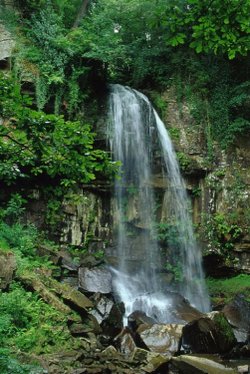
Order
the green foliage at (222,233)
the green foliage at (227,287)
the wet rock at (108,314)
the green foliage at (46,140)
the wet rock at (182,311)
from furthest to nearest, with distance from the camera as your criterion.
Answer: the green foliage at (222,233) < the green foliage at (227,287) < the wet rock at (182,311) < the wet rock at (108,314) < the green foliage at (46,140)

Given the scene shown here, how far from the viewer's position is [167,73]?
14789 mm

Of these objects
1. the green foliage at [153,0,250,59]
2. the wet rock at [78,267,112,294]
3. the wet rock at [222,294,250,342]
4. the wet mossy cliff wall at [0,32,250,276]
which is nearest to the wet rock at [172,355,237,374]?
the wet rock at [222,294,250,342]

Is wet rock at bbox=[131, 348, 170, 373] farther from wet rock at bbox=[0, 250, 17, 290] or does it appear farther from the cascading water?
the cascading water

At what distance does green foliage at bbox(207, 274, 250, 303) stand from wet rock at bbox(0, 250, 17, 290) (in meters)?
6.17

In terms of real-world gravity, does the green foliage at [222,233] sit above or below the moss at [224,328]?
above

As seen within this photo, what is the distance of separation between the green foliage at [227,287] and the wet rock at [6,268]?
20.2ft

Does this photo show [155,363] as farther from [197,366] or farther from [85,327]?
[85,327]

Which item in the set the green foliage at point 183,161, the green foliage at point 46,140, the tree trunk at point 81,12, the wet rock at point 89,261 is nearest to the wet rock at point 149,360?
the wet rock at point 89,261

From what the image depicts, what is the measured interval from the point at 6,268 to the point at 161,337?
317cm

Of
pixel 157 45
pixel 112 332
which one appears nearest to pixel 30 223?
pixel 112 332

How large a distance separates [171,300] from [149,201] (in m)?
3.76

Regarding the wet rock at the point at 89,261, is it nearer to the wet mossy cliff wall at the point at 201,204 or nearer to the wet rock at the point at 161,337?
the wet mossy cliff wall at the point at 201,204

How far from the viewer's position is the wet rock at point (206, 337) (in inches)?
292

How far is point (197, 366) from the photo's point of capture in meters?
6.08
